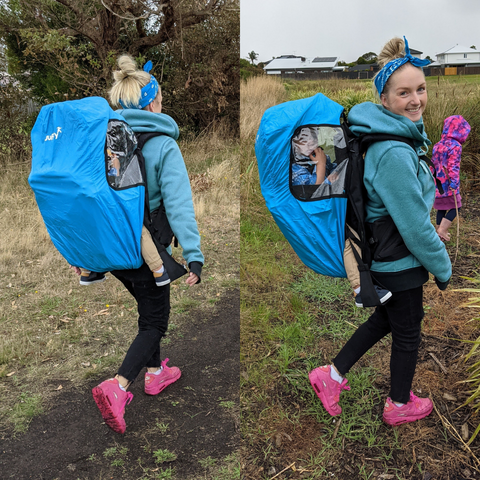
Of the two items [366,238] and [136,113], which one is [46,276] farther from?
[366,238]

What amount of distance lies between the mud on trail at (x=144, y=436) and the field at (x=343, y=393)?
147 millimetres

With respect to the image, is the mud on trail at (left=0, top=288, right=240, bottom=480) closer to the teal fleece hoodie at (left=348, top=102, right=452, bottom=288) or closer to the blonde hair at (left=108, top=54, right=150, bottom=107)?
the teal fleece hoodie at (left=348, top=102, right=452, bottom=288)

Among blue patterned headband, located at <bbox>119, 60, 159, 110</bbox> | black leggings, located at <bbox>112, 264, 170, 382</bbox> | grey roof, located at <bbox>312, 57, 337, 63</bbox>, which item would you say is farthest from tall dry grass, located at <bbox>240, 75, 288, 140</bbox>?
black leggings, located at <bbox>112, 264, 170, 382</bbox>

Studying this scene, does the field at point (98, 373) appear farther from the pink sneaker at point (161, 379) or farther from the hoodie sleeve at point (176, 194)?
the hoodie sleeve at point (176, 194)

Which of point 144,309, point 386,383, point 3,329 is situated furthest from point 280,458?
point 3,329

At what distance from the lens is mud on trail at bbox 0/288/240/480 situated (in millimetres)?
2396

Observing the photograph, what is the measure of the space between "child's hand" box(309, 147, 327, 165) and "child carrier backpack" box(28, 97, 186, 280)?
34.6 inches

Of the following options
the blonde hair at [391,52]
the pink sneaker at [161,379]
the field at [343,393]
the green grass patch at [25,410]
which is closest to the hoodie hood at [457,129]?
the field at [343,393]

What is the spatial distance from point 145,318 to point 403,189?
5.35ft

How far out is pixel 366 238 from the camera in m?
2.19

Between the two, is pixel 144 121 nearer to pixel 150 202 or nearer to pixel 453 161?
pixel 150 202

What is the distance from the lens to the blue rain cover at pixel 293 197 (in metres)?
2.07

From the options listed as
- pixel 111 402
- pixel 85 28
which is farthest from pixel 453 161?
pixel 85 28

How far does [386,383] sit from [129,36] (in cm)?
998
